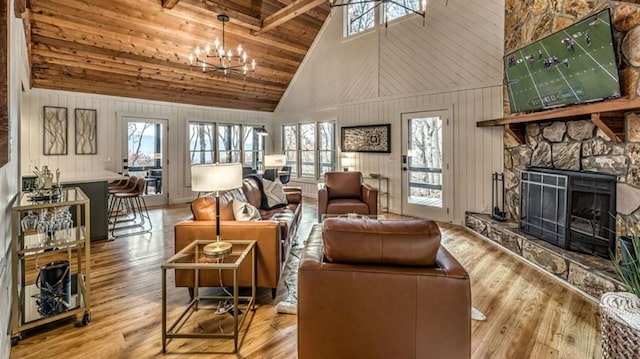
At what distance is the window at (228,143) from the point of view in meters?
8.55

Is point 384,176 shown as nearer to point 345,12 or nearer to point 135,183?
Result: point 345,12

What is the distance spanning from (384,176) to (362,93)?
1870mm

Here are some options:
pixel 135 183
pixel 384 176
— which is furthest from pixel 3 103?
pixel 384 176

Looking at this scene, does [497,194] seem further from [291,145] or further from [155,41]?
[155,41]

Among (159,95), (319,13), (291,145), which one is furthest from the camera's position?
(291,145)

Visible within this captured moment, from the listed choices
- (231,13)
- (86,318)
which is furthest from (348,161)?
(86,318)

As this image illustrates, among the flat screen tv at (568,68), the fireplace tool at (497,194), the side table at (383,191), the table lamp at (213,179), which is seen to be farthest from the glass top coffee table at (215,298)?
the side table at (383,191)

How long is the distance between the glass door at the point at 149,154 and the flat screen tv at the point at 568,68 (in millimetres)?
7147

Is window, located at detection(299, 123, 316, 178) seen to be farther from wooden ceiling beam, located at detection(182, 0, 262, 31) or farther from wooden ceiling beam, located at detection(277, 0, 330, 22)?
wooden ceiling beam, located at detection(182, 0, 262, 31)

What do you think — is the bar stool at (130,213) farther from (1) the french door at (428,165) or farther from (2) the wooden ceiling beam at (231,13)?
(1) the french door at (428,165)

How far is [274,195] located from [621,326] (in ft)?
12.0

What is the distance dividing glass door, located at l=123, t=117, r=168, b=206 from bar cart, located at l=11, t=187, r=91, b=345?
4.72 m

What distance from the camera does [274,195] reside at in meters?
4.48

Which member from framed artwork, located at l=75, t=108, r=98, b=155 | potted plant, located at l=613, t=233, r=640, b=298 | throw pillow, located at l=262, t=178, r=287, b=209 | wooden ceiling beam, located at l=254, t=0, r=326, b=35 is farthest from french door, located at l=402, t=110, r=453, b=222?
framed artwork, located at l=75, t=108, r=98, b=155
